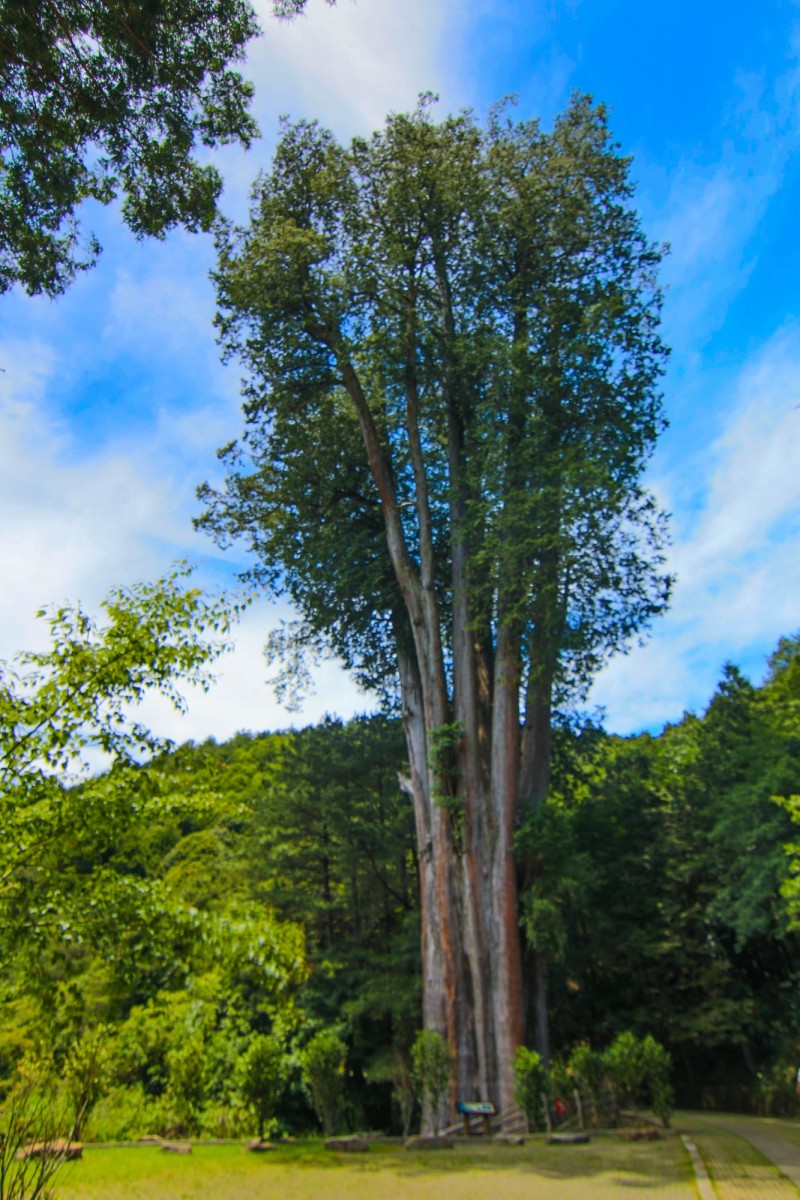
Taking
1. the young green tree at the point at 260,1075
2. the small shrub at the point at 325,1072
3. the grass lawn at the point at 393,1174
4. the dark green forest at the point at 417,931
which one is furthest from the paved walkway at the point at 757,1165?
the young green tree at the point at 260,1075

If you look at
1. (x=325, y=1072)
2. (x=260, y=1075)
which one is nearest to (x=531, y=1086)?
(x=325, y=1072)

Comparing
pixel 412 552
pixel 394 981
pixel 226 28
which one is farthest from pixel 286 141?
pixel 394 981

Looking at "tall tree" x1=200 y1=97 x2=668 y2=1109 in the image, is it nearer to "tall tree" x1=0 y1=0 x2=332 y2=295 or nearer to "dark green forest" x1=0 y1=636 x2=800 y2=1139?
"dark green forest" x1=0 y1=636 x2=800 y2=1139

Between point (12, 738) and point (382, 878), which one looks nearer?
point (12, 738)

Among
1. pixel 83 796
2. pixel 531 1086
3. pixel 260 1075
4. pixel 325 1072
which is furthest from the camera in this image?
pixel 531 1086

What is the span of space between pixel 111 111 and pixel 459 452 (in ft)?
37.0

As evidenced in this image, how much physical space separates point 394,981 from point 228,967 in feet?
37.6

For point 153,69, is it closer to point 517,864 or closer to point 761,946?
point 517,864

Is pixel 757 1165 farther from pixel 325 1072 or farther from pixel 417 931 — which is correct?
pixel 417 931

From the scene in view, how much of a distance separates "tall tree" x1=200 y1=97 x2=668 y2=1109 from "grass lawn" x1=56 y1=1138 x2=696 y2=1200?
3.77 m

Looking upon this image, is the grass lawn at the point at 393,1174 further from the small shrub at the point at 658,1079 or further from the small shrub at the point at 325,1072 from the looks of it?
the small shrub at the point at 325,1072

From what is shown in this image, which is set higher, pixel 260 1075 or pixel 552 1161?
pixel 260 1075

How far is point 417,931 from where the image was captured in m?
16.7

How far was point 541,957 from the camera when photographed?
43.6 ft
